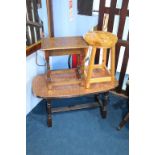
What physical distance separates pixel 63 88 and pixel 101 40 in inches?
21.5

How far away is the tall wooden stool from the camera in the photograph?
1.60m

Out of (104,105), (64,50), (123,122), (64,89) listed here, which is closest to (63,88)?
(64,89)

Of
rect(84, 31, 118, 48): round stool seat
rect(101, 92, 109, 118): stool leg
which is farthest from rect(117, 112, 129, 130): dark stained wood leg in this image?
rect(84, 31, 118, 48): round stool seat

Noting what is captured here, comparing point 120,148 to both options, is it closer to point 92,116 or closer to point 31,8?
point 92,116

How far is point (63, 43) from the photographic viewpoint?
1.64m

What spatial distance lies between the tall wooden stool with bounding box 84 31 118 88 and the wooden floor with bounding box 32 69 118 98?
5 cm

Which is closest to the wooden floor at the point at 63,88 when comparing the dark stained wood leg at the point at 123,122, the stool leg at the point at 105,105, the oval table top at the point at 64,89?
the oval table top at the point at 64,89

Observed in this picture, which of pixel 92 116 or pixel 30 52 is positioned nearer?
pixel 30 52

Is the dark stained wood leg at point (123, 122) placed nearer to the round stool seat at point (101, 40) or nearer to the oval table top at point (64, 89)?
the oval table top at point (64, 89)

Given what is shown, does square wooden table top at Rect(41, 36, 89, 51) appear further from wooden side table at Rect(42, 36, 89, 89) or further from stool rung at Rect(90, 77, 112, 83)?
stool rung at Rect(90, 77, 112, 83)

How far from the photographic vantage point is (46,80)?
186cm

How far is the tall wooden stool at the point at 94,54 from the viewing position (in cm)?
160
